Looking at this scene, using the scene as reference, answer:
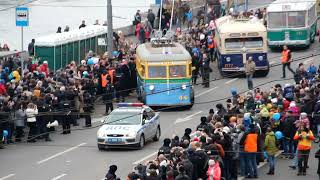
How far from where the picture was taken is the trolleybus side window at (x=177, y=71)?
42.7 metres

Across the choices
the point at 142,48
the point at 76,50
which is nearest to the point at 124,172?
the point at 142,48

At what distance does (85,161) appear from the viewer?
34.7 m

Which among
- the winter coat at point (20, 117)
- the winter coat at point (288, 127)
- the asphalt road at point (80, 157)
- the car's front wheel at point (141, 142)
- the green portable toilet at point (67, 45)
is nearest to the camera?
the asphalt road at point (80, 157)

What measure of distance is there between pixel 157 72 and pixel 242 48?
726 cm

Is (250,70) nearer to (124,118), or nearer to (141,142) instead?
(124,118)

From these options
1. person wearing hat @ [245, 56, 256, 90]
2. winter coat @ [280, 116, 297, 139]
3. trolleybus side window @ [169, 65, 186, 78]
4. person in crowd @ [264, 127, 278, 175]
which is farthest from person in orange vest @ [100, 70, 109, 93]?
person in crowd @ [264, 127, 278, 175]

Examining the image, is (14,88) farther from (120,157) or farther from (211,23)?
(211,23)

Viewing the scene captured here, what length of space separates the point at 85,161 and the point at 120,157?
1126 millimetres

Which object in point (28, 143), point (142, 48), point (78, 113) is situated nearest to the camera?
point (28, 143)

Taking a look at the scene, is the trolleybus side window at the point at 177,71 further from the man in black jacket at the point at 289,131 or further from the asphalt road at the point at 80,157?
the man in black jacket at the point at 289,131

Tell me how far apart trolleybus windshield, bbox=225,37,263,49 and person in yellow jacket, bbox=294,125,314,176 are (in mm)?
17961

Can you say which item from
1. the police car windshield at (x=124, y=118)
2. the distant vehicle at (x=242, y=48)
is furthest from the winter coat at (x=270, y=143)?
the distant vehicle at (x=242, y=48)

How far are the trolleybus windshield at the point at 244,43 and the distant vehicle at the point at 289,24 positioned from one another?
269 inches

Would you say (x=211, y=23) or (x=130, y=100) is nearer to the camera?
(x=130, y=100)
